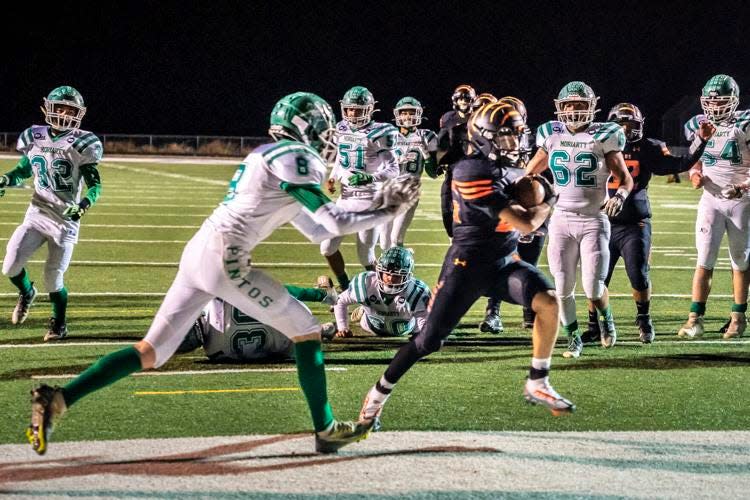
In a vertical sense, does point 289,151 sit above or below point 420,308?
above

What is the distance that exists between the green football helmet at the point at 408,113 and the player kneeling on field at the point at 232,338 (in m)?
4.37

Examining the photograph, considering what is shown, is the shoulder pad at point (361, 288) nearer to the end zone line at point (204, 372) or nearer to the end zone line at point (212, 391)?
the end zone line at point (204, 372)

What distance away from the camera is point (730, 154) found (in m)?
8.30

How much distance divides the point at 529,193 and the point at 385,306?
270cm

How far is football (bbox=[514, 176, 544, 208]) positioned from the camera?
5352 millimetres

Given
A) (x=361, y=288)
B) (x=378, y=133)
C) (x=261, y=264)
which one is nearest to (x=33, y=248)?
(x=361, y=288)

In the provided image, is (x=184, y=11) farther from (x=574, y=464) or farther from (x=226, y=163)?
(x=574, y=464)

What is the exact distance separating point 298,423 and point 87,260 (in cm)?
777

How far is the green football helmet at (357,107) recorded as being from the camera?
10172 mm

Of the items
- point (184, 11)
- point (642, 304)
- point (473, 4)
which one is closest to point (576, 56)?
point (473, 4)

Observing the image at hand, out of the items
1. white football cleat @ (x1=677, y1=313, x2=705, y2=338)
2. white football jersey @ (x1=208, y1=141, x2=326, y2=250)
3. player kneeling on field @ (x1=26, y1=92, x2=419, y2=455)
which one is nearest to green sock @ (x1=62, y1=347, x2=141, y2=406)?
player kneeling on field @ (x1=26, y1=92, x2=419, y2=455)

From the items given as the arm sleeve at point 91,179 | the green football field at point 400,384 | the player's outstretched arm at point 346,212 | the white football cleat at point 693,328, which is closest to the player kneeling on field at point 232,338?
the green football field at point 400,384

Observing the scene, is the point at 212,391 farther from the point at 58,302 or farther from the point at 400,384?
the point at 58,302

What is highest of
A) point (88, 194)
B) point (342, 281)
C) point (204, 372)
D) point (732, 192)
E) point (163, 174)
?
point (732, 192)
